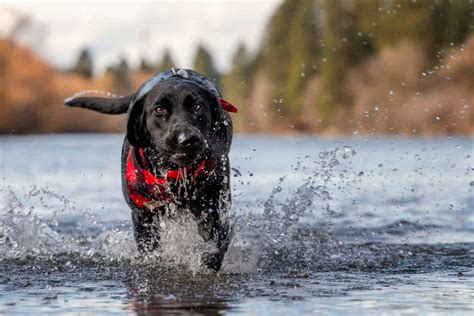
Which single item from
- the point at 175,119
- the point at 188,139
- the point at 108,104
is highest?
the point at 108,104

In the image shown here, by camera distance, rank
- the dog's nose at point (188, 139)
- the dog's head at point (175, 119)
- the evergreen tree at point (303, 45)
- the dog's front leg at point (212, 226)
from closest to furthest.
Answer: the dog's nose at point (188, 139)
the dog's head at point (175, 119)
the dog's front leg at point (212, 226)
the evergreen tree at point (303, 45)

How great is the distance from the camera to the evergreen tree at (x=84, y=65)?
108562 millimetres

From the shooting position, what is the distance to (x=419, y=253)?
7848mm

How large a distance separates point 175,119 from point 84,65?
107 metres

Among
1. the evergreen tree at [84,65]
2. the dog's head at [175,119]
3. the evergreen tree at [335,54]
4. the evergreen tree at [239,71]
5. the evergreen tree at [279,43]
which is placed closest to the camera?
the dog's head at [175,119]

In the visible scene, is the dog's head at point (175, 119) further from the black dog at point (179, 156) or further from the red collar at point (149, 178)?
the red collar at point (149, 178)

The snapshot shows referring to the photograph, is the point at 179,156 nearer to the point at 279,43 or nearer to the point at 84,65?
the point at 279,43

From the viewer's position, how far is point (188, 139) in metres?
5.98

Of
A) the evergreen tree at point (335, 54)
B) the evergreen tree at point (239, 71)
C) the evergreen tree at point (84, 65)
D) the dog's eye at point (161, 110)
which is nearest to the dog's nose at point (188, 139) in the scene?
the dog's eye at point (161, 110)

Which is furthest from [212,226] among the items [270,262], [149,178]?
[270,262]

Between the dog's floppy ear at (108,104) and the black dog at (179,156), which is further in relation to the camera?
the dog's floppy ear at (108,104)

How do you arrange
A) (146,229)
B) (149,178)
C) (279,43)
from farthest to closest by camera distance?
(279,43), (146,229), (149,178)

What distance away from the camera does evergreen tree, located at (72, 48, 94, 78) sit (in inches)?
4274

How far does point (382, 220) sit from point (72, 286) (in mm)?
5008
